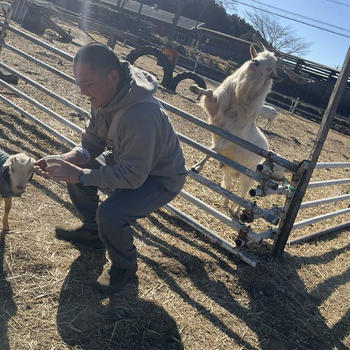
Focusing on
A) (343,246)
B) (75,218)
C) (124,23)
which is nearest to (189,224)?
(75,218)

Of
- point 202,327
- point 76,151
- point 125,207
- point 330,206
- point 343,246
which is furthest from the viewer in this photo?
point 330,206

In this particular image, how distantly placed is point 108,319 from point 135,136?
53.4 inches

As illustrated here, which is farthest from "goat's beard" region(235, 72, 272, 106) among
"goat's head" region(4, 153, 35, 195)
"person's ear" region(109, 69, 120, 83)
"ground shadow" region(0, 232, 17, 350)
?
"ground shadow" region(0, 232, 17, 350)

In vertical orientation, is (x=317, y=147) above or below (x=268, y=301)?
above

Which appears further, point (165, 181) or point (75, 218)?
point (75, 218)

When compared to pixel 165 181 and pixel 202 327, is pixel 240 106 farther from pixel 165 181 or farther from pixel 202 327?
pixel 202 327

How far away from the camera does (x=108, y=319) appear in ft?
9.64

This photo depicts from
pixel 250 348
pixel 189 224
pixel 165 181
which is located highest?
pixel 165 181

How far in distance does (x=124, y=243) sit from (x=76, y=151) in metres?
0.94

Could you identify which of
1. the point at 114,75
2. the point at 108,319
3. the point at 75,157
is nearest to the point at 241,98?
the point at 75,157

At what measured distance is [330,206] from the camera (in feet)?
26.1

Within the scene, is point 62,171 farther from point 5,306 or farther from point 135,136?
point 5,306

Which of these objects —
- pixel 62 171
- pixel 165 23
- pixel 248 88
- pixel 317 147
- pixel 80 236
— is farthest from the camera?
pixel 165 23

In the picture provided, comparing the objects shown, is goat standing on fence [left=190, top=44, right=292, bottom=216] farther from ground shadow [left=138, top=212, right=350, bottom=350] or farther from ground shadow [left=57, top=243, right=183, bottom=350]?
ground shadow [left=57, top=243, right=183, bottom=350]
